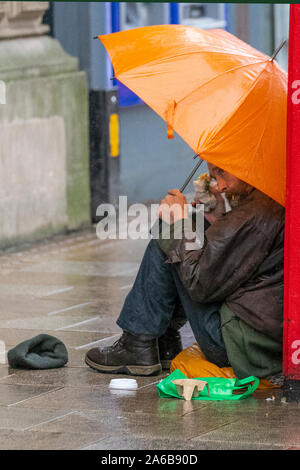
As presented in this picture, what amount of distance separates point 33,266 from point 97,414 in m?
3.84

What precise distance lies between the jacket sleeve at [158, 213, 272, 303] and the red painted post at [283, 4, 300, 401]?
0.26m

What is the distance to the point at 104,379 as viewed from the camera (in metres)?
5.19

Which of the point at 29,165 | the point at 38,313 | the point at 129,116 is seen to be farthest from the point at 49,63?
the point at 38,313

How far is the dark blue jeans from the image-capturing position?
194 inches

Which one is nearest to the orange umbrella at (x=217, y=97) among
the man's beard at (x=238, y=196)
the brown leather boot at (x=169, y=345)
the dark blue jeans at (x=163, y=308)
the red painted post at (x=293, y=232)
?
the man's beard at (x=238, y=196)

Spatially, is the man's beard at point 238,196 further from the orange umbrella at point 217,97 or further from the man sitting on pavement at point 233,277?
the orange umbrella at point 217,97

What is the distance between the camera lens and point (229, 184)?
4.94 meters

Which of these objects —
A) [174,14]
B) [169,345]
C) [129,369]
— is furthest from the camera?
[174,14]

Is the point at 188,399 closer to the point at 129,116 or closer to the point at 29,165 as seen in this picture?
the point at 29,165

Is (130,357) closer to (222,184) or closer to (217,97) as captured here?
(222,184)

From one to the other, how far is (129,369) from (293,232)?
46.4 inches

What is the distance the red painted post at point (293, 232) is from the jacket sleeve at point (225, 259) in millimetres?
261

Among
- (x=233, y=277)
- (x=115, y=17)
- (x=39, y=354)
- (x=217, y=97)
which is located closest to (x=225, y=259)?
(x=233, y=277)

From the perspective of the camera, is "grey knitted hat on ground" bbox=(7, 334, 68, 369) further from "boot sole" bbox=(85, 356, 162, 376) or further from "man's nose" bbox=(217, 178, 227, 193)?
"man's nose" bbox=(217, 178, 227, 193)
